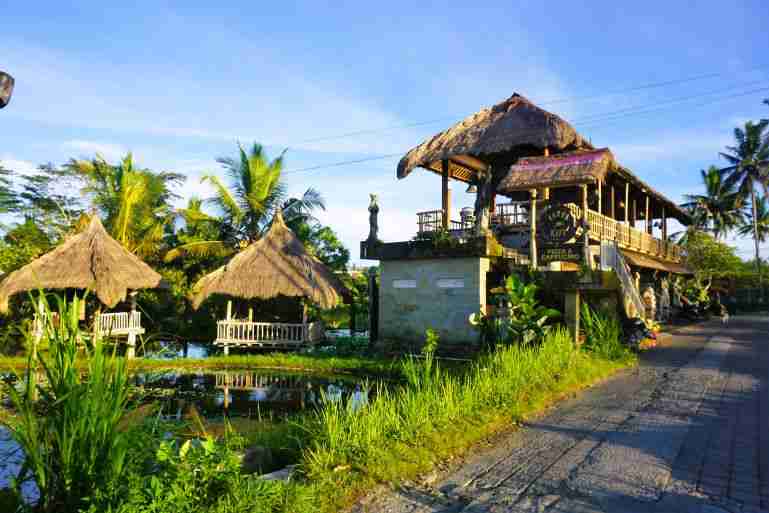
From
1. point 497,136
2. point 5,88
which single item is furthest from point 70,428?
point 497,136

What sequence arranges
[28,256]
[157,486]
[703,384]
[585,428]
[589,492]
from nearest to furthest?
[157,486], [589,492], [585,428], [703,384], [28,256]

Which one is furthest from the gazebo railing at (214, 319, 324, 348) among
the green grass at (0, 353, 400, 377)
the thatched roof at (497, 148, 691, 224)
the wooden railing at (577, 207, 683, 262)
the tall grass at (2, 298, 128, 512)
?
the tall grass at (2, 298, 128, 512)

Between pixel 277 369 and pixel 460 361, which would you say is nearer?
pixel 460 361

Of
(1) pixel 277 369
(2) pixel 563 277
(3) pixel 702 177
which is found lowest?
(1) pixel 277 369

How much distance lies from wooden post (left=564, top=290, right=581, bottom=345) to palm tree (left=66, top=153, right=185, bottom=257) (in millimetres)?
15199

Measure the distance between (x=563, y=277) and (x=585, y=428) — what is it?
6417 millimetres

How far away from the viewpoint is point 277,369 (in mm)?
14008

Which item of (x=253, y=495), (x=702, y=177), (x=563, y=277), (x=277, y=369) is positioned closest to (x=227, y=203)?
(x=277, y=369)

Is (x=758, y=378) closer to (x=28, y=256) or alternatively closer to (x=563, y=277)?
(x=563, y=277)

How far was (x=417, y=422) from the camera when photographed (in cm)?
554

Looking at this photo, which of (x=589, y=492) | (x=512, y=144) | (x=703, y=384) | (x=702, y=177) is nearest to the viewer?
(x=589, y=492)

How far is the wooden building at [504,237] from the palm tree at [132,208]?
1005 cm

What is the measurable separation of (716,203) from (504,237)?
1121 inches

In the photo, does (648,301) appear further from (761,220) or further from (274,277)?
(761,220)
